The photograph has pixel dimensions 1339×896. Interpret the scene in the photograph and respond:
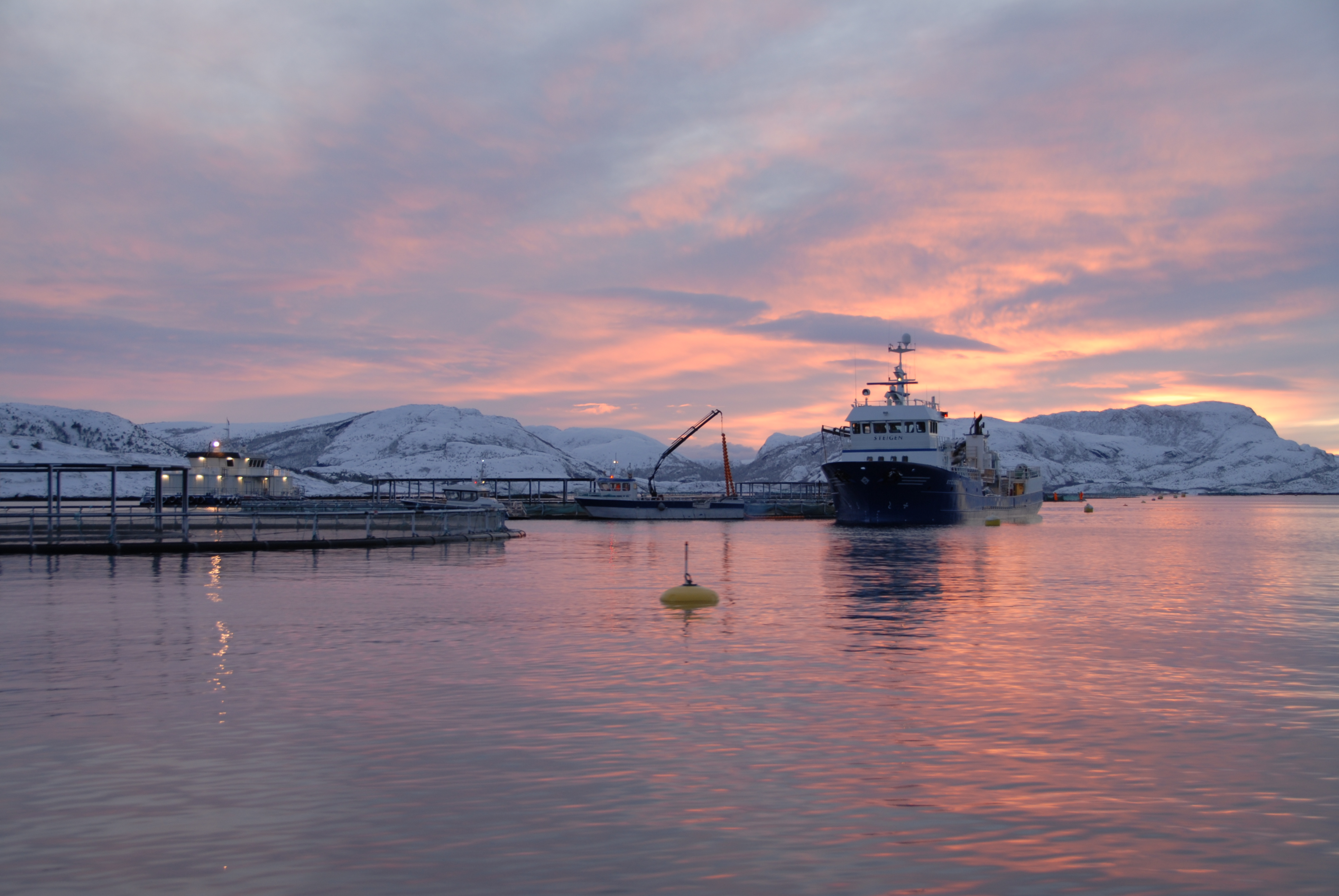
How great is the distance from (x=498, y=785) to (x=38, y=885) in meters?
4.26

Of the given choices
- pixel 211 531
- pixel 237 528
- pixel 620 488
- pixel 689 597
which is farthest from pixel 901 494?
pixel 689 597

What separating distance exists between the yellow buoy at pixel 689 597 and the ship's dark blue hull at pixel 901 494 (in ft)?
196

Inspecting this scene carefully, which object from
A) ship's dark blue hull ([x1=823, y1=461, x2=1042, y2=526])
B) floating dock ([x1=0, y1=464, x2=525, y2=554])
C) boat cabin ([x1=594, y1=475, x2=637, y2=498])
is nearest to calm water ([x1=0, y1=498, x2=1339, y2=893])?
floating dock ([x1=0, y1=464, x2=525, y2=554])

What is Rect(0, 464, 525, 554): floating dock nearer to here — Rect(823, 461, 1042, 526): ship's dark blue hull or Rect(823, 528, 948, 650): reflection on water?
Rect(823, 528, 948, 650): reflection on water

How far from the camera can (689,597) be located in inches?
1150

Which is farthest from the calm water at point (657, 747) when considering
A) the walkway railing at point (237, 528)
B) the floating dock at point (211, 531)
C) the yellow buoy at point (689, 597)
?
the walkway railing at point (237, 528)

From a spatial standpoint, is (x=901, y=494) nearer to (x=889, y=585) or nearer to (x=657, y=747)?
(x=889, y=585)

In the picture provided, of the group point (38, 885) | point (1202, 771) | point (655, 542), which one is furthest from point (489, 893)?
point (655, 542)

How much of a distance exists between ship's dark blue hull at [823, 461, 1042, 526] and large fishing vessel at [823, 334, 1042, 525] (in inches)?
2.8

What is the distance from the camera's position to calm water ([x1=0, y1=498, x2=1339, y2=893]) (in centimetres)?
884

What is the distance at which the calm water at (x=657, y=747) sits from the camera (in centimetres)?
884

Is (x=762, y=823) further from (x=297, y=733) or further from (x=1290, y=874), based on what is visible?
(x=297, y=733)

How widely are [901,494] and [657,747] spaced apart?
77826 millimetres

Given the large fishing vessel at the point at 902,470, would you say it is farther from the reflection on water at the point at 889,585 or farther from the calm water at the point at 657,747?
the calm water at the point at 657,747
